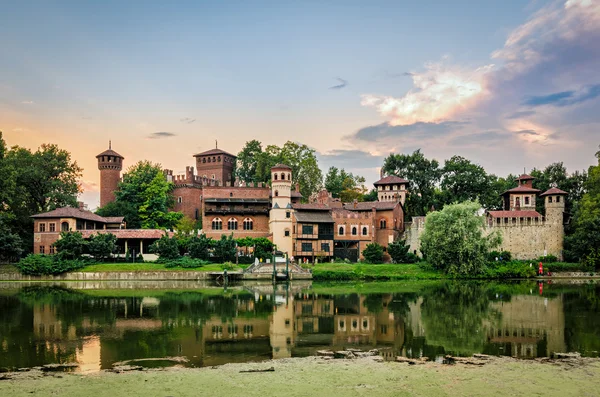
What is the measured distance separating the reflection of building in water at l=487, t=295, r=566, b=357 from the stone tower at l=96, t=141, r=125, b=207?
53092mm

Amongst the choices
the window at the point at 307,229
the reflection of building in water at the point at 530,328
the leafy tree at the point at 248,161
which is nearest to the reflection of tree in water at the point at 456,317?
the reflection of building in water at the point at 530,328

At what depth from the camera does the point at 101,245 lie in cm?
4834

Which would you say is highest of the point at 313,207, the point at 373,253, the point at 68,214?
the point at 313,207

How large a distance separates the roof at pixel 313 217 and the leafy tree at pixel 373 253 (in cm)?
489

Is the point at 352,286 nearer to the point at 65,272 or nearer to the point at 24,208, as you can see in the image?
the point at 65,272

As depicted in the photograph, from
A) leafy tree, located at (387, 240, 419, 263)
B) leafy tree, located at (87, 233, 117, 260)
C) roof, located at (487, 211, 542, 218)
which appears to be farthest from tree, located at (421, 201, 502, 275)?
leafy tree, located at (87, 233, 117, 260)

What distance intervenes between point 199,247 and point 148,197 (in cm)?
1302

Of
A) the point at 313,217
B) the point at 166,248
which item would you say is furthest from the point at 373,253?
the point at 166,248

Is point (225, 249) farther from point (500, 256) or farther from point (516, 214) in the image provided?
point (516, 214)

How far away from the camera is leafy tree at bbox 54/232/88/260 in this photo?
47688mm

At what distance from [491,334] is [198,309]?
1373 cm

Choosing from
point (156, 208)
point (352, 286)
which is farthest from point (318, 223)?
point (156, 208)

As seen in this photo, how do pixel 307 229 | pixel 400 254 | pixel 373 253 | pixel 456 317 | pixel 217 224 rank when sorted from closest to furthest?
1. pixel 456 317
2. pixel 373 253
3. pixel 400 254
4. pixel 307 229
5. pixel 217 224

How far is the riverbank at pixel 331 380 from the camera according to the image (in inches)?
445
